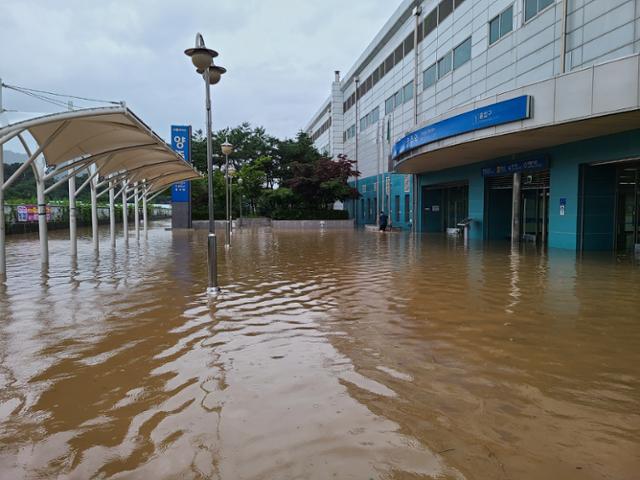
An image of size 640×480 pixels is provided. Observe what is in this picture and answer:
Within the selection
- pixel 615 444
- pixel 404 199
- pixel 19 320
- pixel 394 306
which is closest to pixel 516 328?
pixel 394 306

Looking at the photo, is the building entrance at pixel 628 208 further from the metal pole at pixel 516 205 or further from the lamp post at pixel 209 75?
the lamp post at pixel 209 75

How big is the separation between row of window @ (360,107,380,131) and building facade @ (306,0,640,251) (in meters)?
7.00

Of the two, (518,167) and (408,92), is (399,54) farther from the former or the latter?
(518,167)

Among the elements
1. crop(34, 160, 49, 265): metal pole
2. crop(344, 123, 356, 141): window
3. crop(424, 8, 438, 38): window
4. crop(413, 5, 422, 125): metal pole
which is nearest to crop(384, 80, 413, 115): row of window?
crop(413, 5, 422, 125): metal pole

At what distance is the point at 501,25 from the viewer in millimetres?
24156

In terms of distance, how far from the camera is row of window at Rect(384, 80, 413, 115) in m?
36.8

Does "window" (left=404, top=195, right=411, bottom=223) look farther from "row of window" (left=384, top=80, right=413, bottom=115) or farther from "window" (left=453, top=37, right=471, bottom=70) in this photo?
"window" (left=453, top=37, right=471, bottom=70)

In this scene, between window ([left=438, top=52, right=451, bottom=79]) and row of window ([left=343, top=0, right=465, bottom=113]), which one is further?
row of window ([left=343, top=0, right=465, bottom=113])

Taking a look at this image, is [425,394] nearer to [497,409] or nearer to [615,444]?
[497,409]

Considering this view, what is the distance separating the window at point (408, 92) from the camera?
3638cm

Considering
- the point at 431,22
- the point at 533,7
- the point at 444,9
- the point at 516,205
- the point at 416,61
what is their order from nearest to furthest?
the point at 533,7, the point at 516,205, the point at 444,9, the point at 431,22, the point at 416,61

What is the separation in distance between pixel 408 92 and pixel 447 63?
6862mm

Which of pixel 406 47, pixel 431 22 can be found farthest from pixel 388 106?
pixel 431 22

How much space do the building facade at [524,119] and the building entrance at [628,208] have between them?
4 centimetres
